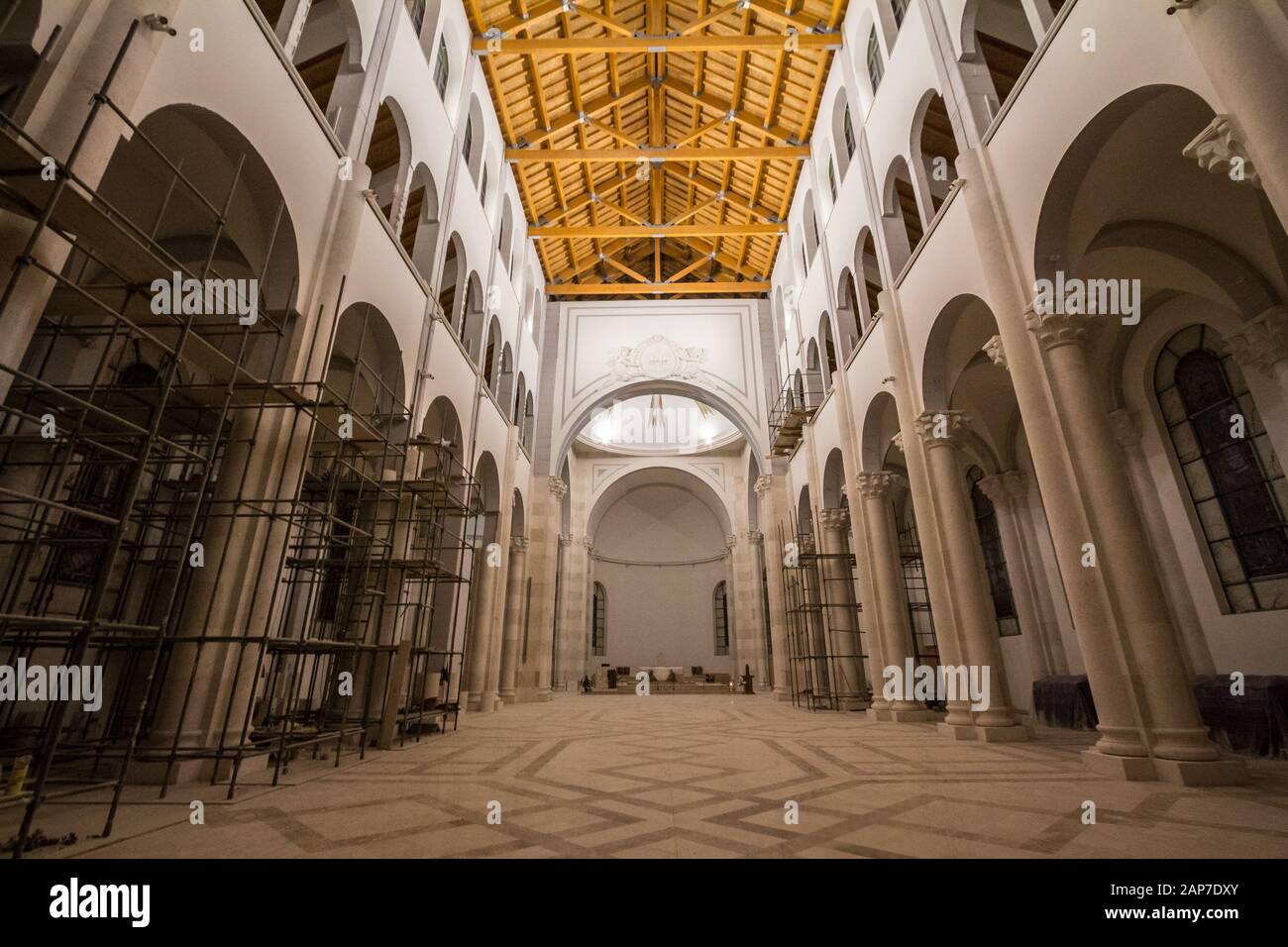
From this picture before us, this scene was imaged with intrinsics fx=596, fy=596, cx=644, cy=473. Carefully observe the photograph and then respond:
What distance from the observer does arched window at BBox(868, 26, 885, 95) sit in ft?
32.4

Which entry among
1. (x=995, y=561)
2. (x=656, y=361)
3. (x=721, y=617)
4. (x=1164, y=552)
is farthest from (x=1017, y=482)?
(x=721, y=617)

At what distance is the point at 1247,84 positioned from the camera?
3307 millimetres

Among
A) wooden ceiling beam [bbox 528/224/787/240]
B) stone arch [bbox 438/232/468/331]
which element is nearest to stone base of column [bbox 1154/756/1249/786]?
stone arch [bbox 438/232/468/331]

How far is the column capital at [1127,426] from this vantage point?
29.1 feet

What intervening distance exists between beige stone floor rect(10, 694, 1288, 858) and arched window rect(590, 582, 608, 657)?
67.5 feet

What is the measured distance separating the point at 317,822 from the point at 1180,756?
559 cm

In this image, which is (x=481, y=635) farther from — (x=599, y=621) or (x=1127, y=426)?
(x=599, y=621)

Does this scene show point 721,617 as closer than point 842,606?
No

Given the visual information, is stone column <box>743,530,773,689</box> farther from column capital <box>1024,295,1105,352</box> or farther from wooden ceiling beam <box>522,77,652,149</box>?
column capital <box>1024,295,1105,352</box>

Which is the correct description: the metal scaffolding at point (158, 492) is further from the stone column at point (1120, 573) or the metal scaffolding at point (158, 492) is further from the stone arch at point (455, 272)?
the stone column at point (1120, 573)

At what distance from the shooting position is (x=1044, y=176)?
17.4ft

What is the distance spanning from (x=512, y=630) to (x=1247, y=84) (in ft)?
45.6

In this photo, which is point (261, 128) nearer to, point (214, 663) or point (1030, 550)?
point (214, 663)

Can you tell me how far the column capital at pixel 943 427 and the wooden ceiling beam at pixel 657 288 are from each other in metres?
12.1
